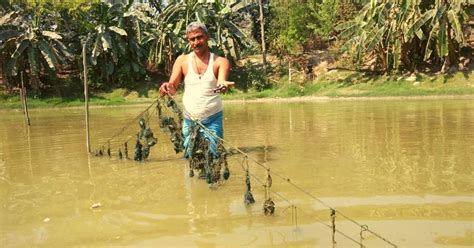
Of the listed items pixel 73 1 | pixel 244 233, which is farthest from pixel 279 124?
pixel 73 1

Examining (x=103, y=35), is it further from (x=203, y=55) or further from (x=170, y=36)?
(x=203, y=55)

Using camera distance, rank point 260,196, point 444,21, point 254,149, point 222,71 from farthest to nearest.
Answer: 1. point 444,21
2. point 254,149
3. point 222,71
4. point 260,196

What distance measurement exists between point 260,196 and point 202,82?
1682 millimetres

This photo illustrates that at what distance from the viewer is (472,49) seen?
1008 inches

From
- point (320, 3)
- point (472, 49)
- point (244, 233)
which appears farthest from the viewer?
point (320, 3)

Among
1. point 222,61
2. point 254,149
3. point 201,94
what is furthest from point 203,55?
point 254,149

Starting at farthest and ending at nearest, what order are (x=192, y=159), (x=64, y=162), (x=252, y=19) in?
(x=252, y=19)
(x=64, y=162)
(x=192, y=159)

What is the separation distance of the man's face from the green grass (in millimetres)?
17845

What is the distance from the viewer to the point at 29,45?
25.3 metres

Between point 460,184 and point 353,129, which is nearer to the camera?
point 460,184

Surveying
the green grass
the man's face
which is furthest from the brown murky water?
the green grass

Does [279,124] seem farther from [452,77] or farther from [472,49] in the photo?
[472,49]

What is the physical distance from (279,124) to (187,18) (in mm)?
15537

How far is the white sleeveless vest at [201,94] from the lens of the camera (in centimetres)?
606
